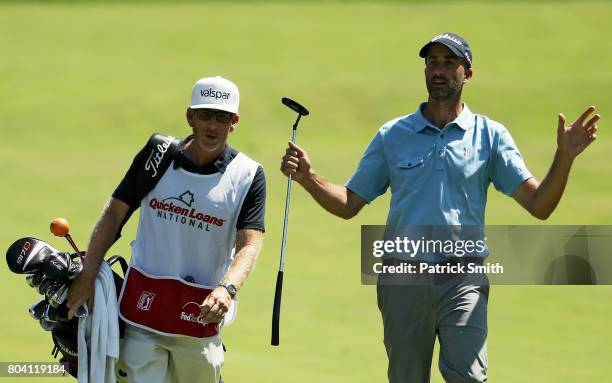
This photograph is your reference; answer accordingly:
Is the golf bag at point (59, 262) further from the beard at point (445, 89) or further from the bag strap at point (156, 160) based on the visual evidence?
the beard at point (445, 89)

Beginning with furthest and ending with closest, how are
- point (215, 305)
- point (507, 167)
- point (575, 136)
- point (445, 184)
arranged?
point (507, 167) → point (445, 184) → point (575, 136) → point (215, 305)

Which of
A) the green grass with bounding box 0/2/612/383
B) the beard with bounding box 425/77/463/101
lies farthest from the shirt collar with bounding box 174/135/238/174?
the green grass with bounding box 0/2/612/383

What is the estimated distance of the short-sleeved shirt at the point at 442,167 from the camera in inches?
280

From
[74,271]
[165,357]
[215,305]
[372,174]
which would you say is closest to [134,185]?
[74,271]

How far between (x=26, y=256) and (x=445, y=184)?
220cm

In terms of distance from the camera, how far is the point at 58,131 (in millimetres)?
23922

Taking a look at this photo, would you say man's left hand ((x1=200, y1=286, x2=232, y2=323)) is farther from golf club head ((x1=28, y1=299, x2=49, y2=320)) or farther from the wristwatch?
golf club head ((x1=28, y1=299, x2=49, y2=320))

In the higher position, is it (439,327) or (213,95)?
(213,95)

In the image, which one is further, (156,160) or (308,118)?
(308,118)

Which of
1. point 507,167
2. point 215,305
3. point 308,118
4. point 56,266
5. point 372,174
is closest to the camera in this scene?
point 215,305

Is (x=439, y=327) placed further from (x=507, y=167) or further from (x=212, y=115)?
(x=212, y=115)

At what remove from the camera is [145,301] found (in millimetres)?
6910

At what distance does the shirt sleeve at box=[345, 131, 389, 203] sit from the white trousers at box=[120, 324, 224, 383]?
1170 mm

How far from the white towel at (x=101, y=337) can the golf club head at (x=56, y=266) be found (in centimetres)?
20
